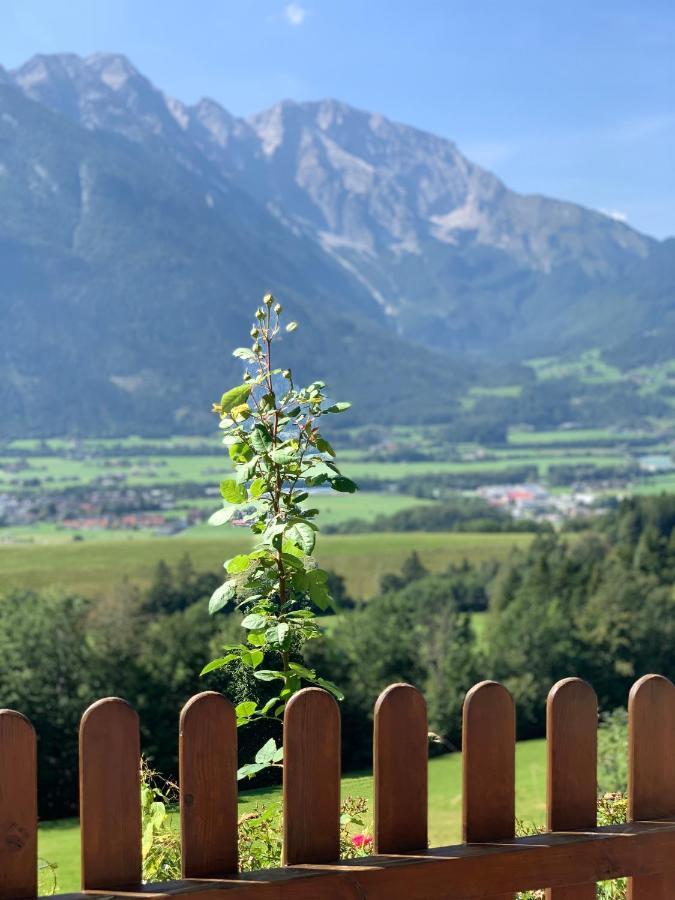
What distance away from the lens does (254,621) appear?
217 centimetres

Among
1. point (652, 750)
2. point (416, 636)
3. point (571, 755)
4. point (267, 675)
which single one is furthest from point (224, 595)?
point (416, 636)

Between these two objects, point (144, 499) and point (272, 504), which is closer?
point (272, 504)

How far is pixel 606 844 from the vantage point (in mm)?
1941

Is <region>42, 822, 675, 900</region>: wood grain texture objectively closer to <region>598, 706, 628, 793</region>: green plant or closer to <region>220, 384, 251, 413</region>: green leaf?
<region>220, 384, 251, 413</region>: green leaf

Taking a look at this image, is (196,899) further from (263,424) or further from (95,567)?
(95,567)

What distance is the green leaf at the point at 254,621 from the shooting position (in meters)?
2.14

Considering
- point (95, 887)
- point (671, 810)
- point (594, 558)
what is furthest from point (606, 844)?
point (594, 558)

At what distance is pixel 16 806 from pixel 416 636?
3880 centimetres

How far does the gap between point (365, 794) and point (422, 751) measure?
1.60 ft

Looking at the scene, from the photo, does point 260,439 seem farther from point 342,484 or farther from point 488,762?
point 488,762

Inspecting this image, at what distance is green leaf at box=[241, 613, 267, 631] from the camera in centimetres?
214

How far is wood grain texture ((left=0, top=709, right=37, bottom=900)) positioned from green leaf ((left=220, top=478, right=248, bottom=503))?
29.2 inches

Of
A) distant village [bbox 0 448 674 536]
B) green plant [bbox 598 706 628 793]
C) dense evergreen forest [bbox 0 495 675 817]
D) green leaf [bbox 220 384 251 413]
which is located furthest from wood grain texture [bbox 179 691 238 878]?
distant village [bbox 0 448 674 536]

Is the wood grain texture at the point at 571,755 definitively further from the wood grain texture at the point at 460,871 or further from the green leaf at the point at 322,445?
the green leaf at the point at 322,445
